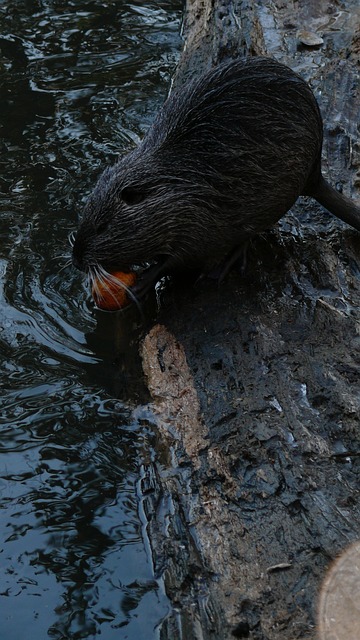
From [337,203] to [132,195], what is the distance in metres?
0.84

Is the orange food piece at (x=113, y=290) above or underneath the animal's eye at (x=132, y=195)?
underneath

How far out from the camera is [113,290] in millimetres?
3475

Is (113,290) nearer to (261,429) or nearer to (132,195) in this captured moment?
(132,195)

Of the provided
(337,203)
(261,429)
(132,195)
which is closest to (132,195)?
(132,195)

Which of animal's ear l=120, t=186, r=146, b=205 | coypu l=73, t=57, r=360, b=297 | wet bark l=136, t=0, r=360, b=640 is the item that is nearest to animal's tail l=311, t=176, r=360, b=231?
wet bark l=136, t=0, r=360, b=640

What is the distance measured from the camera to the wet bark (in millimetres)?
2312

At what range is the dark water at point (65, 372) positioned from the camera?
8.61 feet

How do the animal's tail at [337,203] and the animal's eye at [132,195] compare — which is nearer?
the animal's eye at [132,195]

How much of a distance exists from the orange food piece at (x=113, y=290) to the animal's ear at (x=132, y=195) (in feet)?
0.91

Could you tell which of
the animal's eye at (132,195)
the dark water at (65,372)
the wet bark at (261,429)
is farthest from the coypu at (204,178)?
the dark water at (65,372)

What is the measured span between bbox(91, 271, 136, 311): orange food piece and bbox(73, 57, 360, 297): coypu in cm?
5

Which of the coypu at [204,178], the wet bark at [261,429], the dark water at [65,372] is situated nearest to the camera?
the wet bark at [261,429]

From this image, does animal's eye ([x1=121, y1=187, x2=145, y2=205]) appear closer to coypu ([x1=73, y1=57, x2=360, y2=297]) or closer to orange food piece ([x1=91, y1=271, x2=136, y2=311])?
coypu ([x1=73, y1=57, x2=360, y2=297])

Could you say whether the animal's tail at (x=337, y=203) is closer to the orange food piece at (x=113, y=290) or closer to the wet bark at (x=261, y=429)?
the wet bark at (x=261, y=429)
